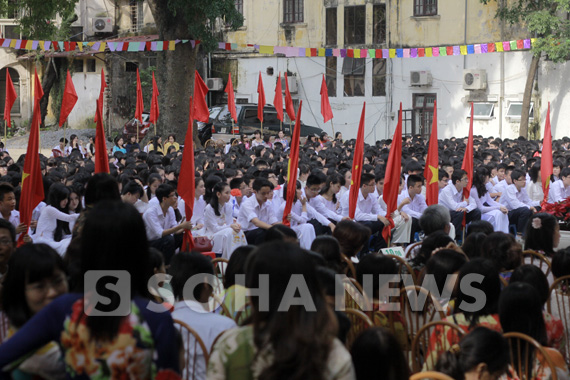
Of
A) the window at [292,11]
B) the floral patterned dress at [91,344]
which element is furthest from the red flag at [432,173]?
the window at [292,11]

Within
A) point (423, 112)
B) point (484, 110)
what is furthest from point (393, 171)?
point (423, 112)

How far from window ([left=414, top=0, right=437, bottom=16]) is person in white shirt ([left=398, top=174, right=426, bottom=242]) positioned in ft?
63.3

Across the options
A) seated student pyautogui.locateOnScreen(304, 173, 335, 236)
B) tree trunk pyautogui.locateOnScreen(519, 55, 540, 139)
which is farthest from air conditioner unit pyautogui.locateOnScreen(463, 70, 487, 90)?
seated student pyautogui.locateOnScreen(304, 173, 335, 236)

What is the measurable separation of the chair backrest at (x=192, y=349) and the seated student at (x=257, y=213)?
5365 millimetres

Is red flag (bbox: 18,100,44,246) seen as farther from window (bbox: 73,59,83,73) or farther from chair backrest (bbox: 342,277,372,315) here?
window (bbox: 73,59,83,73)

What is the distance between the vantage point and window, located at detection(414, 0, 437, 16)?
29.2m

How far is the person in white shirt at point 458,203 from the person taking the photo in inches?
437

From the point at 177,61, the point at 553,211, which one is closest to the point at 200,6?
the point at 177,61

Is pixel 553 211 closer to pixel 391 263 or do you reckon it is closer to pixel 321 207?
pixel 321 207

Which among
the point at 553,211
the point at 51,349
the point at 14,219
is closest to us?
the point at 51,349

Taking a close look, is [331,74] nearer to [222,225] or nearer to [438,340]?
[222,225]

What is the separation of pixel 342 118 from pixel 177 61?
39.4ft

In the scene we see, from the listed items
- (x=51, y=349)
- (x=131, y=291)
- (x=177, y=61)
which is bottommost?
(x=51, y=349)

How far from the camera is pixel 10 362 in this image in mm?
2656
